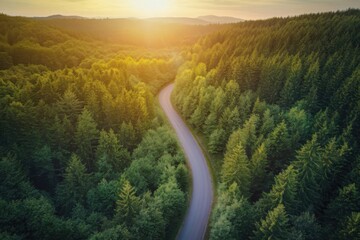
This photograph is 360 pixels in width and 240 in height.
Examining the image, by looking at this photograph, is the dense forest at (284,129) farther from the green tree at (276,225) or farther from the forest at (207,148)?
the forest at (207,148)

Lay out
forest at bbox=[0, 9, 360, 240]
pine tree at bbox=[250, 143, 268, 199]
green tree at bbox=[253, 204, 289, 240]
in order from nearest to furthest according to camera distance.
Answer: green tree at bbox=[253, 204, 289, 240]
forest at bbox=[0, 9, 360, 240]
pine tree at bbox=[250, 143, 268, 199]

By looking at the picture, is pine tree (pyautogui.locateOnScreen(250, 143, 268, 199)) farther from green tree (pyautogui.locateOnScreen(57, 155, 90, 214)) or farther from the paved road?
green tree (pyautogui.locateOnScreen(57, 155, 90, 214))

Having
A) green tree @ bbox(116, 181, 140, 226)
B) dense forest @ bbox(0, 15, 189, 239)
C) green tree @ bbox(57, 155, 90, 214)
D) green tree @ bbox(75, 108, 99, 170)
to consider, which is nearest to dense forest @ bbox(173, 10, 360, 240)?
dense forest @ bbox(0, 15, 189, 239)

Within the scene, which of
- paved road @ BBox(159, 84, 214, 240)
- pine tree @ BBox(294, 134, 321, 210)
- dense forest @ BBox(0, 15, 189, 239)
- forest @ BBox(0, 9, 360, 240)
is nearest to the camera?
dense forest @ BBox(0, 15, 189, 239)

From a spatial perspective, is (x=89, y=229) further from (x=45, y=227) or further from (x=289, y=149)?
(x=289, y=149)

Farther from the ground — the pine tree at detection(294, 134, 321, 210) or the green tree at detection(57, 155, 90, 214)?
the pine tree at detection(294, 134, 321, 210)

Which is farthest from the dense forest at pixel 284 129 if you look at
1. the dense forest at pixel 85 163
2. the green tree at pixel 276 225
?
the dense forest at pixel 85 163

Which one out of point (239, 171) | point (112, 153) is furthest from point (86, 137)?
point (239, 171)

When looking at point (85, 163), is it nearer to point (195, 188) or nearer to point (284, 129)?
point (195, 188)

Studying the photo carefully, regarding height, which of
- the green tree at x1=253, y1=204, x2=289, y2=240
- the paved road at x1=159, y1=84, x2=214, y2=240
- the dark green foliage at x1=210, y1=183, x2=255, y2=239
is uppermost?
the green tree at x1=253, y1=204, x2=289, y2=240
